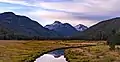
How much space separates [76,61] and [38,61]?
527 inches

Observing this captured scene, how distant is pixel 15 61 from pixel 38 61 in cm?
900

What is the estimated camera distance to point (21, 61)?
223 feet

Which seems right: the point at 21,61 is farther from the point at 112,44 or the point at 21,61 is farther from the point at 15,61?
the point at 112,44

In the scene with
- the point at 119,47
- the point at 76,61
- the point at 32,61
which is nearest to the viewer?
the point at 76,61

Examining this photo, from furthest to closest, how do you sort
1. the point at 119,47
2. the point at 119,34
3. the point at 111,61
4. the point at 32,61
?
the point at 119,47 < the point at 119,34 < the point at 32,61 < the point at 111,61

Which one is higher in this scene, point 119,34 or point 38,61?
point 119,34

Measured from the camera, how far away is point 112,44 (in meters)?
100

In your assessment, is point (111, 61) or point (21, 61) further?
point (21, 61)

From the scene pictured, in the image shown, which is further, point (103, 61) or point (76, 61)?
point (76, 61)

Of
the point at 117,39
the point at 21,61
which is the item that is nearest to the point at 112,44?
the point at 117,39

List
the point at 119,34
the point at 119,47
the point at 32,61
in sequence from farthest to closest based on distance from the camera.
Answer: the point at 119,47 → the point at 119,34 → the point at 32,61

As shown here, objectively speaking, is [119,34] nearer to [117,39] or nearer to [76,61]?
[117,39]

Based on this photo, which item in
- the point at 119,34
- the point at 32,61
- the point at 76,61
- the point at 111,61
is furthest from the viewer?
the point at 119,34

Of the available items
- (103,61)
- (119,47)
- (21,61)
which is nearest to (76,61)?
(103,61)
